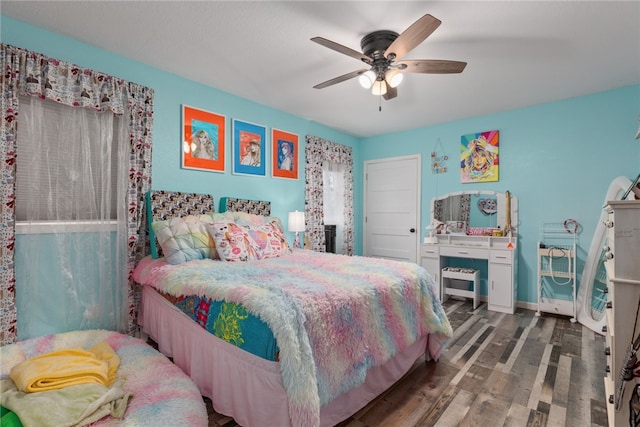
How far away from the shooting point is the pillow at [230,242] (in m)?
2.61

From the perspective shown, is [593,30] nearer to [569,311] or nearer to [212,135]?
[569,311]

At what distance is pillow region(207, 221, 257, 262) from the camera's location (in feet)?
8.56

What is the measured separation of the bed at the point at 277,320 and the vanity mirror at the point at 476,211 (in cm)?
227

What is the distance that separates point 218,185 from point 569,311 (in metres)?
4.20

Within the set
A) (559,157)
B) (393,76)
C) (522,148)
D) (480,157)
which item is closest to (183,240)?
(393,76)

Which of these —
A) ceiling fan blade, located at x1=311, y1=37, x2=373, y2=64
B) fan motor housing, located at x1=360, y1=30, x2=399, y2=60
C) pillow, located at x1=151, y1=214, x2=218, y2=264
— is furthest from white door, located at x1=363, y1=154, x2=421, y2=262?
pillow, located at x1=151, y1=214, x2=218, y2=264

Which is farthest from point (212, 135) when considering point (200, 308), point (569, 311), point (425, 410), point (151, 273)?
point (569, 311)

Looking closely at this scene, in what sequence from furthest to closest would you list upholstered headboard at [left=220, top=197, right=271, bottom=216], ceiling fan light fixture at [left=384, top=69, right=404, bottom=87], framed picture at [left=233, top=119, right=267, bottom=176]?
1. framed picture at [left=233, top=119, right=267, bottom=176]
2. upholstered headboard at [left=220, top=197, right=271, bottom=216]
3. ceiling fan light fixture at [left=384, top=69, right=404, bottom=87]

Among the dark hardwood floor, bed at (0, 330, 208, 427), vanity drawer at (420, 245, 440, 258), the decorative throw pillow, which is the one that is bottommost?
the dark hardwood floor

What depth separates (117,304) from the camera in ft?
8.65

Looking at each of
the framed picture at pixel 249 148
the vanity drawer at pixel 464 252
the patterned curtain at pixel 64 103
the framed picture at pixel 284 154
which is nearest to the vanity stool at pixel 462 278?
the vanity drawer at pixel 464 252

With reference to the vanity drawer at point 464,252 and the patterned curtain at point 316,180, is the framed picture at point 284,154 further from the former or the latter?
the vanity drawer at point 464,252

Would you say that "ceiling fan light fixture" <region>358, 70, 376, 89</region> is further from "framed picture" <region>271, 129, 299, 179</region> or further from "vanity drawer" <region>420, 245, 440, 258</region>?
"vanity drawer" <region>420, 245, 440, 258</region>

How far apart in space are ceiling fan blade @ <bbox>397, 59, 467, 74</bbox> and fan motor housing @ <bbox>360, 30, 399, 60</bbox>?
0.59ft
